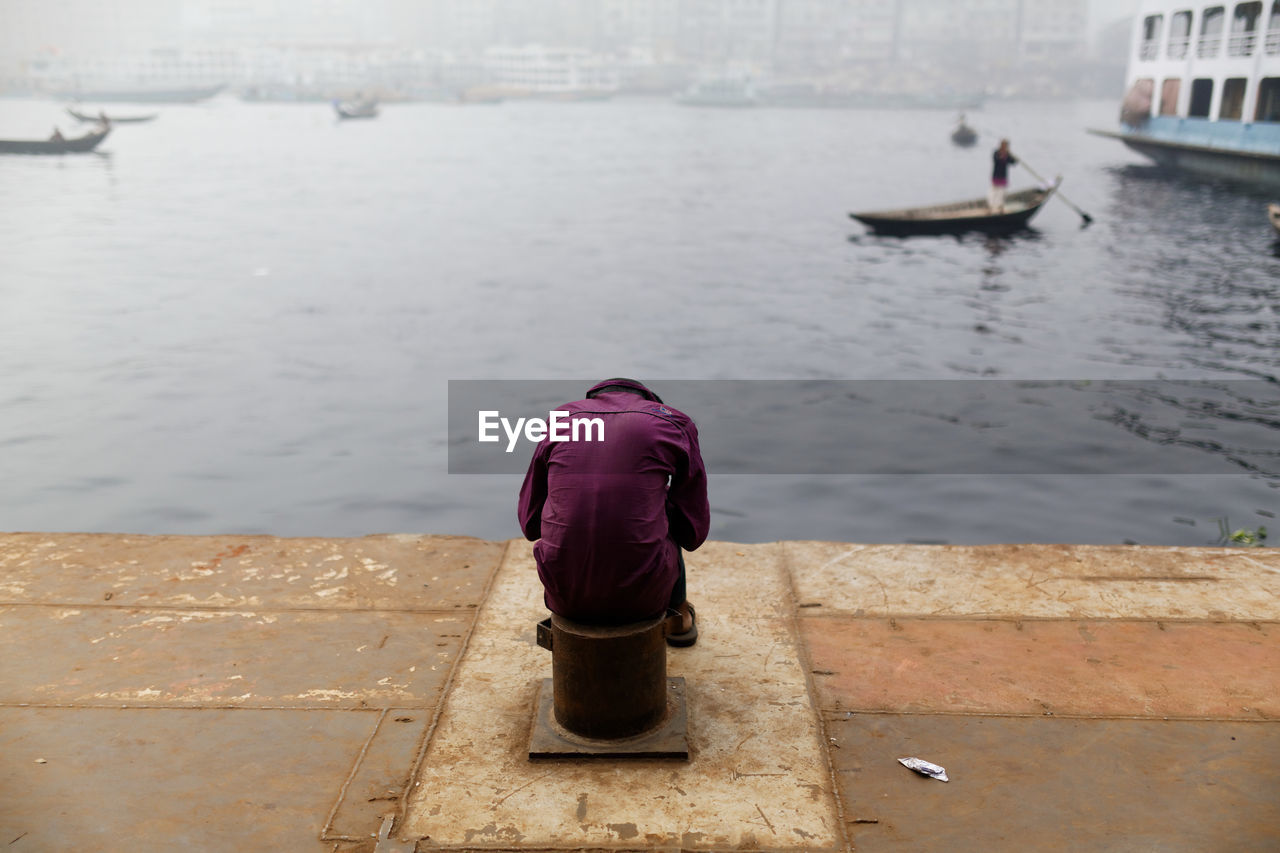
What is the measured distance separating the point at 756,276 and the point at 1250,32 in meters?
28.8

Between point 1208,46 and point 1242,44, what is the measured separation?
2.57 m

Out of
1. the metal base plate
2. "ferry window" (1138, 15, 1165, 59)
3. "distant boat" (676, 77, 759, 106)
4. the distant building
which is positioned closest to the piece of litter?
the metal base plate

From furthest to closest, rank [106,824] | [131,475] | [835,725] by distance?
[131,475], [835,725], [106,824]

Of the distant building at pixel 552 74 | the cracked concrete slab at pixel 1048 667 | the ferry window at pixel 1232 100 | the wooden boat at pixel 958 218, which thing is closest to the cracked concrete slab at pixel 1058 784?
the cracked concrete slab at pixel 1048 667

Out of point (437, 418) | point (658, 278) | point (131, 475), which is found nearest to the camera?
point (131, 475)

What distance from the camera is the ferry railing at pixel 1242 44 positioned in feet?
137

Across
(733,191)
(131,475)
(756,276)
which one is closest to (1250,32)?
(733,191)

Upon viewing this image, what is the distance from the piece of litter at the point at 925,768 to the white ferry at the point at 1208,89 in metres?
44.0

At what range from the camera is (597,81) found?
197875 millimetres

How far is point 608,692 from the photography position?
3.70m

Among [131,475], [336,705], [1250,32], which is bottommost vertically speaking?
[131,475]

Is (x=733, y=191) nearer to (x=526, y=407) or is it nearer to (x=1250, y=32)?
(x=1250, y=32)

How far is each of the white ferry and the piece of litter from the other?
44.0 metres

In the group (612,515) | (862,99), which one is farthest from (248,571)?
(862,99)
